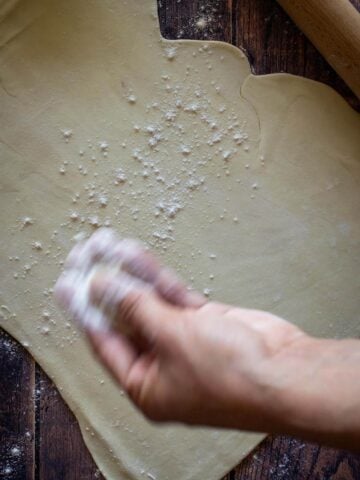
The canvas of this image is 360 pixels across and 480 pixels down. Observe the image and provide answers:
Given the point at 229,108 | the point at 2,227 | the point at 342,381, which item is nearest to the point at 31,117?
the point at 2,227

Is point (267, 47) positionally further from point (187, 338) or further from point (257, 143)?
point (187, 338)

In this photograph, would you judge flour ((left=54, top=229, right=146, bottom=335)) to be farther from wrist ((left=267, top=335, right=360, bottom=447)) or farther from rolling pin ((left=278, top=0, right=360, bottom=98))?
rolling pin ((left=278, top=0, right=360, bottom=98))

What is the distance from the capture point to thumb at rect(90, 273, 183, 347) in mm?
518

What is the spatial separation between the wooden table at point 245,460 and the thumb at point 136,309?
360mm

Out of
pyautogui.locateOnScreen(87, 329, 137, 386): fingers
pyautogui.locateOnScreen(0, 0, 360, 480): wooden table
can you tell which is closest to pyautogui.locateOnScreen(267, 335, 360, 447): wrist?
pyautogui.locateOnScreen(87, 329, 137, 386): fingers

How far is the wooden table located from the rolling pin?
Answer: 34 millimetres

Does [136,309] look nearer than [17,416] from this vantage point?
Yes

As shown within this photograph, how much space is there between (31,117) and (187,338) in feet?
1.59

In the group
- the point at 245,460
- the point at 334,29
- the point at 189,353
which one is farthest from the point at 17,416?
the point at 334,29

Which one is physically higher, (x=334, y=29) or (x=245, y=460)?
(x=334, y=29)

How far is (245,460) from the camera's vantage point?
88 cm

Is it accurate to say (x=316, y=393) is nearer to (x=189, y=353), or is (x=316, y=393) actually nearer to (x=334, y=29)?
(x=189, y=353)

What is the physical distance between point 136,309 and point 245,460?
0.47 meters

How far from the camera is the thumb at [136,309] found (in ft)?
1.70
